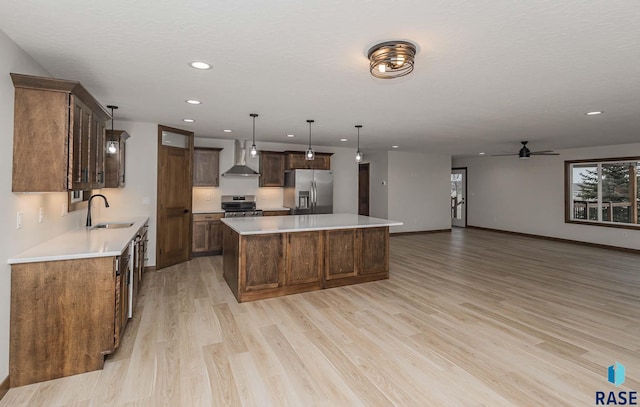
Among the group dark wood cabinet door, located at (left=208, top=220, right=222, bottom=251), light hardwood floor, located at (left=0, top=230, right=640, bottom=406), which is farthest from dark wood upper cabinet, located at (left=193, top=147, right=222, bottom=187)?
light hardwood floor, located at (left=0, top=230, right=640, bottom=406)

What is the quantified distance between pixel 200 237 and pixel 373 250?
3486mm

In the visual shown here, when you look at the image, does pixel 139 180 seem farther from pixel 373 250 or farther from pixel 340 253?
pixel 373 250

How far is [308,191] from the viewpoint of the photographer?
6941 mm

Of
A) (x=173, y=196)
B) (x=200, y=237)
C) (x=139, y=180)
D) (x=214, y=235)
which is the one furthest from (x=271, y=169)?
(x=139, y=180)

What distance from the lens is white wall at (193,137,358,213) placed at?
6672 mm

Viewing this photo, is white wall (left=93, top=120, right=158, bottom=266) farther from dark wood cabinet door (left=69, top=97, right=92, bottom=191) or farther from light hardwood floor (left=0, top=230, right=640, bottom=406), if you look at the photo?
dark wood cabinet door (left=69, top=97, right=92, bottom=191)

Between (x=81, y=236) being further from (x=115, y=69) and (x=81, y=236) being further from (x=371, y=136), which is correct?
(x=371, y=136)

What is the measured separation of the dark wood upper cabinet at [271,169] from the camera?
6930 millimetres

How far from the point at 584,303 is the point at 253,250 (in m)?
4.13

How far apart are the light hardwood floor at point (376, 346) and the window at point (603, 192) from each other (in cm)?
338

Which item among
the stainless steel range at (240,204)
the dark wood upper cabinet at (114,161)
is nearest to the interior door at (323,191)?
the stainless steel range at (240,204)

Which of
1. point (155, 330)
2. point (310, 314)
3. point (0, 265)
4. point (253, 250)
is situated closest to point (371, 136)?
point (253, 250)

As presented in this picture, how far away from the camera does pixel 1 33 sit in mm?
2104

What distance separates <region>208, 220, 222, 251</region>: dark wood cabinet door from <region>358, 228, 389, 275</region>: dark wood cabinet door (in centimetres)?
316
